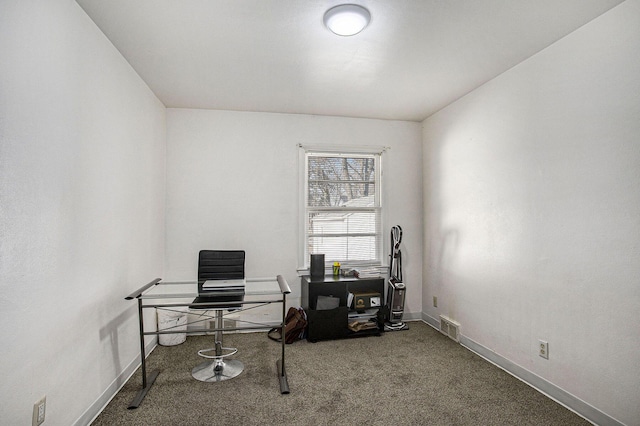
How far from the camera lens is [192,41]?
244cm

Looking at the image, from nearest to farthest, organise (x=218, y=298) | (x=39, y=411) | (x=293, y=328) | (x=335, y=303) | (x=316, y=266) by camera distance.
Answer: (x=39, y=411) → (x=218, y=298) → (x=293, y=328) → (x=335, y=303) → (x=316, y=266)

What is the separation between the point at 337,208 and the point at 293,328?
1.55m

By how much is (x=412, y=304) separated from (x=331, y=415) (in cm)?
240

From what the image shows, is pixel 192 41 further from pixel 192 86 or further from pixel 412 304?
pixel 412 304

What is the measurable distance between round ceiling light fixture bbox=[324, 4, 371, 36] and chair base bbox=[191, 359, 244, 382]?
2811mm

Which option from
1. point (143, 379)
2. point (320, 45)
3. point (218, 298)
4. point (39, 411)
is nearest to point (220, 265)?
point (218, 298)

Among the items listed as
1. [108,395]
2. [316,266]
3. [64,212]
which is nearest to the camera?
[64,212]

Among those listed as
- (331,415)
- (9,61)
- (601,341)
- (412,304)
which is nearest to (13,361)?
(9,61)

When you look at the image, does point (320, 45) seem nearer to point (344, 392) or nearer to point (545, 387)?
point (344, 392)

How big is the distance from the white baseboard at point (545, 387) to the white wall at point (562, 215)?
19mm

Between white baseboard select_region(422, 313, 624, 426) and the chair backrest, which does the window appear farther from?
white baseboard select_region(422, 313, 624, 426)

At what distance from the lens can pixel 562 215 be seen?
241cm

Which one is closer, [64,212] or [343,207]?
[64,212]

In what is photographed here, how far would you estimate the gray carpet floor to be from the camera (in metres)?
2.21
